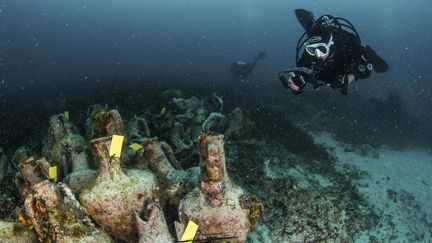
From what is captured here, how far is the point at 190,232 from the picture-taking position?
3.46m

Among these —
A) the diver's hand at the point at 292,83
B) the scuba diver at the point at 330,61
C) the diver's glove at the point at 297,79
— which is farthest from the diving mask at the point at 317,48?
the diver's hand at the point at 292,83

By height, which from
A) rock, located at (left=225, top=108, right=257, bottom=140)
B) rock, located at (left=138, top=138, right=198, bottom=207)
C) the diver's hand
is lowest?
rock, located at (left=225, top=108, right=257, bottom=140)

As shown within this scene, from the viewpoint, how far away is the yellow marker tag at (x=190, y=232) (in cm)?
343

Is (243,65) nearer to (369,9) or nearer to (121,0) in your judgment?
(121,0)

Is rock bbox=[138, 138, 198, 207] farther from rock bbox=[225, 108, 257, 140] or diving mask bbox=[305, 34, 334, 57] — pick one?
rock bbox=[225, 108, 257, 140]

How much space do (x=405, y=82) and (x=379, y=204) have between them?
86.0ft

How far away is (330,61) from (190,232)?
3.68 meters

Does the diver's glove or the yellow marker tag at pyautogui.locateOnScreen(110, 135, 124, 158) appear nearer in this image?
the yellow marker tag at pyautogui.locateOnScreen(110, 135, 124, 158)

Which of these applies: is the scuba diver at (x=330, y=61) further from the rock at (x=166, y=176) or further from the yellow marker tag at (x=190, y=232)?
the yellow marker tag at (x=190, y=232)

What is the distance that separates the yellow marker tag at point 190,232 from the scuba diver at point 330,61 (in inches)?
Result: 115

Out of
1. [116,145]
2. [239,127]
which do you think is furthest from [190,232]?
[239,127]

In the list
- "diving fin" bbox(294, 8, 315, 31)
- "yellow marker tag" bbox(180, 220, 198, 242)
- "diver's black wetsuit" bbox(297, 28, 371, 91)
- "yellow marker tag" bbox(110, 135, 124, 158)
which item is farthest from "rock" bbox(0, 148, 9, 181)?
"diving fin" bbox(294, 8, 315, 31)

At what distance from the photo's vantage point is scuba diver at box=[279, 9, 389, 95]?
17.6ft

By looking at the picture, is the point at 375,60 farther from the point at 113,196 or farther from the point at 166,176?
the point at 113,196
